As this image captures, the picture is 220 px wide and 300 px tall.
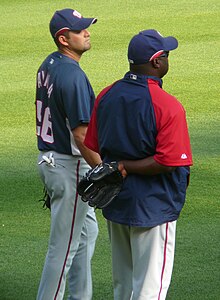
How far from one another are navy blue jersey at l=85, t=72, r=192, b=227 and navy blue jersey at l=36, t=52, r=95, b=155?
42cm

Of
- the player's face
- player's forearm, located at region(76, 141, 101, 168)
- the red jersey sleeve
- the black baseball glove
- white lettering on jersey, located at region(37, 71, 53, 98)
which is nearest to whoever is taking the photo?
the red jersey sleeve

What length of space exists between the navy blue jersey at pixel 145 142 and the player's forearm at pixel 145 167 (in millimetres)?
30

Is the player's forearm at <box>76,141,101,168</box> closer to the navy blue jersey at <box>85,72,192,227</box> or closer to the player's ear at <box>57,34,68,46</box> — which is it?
the navy blue jersey at <box>85,72,192,227</box>

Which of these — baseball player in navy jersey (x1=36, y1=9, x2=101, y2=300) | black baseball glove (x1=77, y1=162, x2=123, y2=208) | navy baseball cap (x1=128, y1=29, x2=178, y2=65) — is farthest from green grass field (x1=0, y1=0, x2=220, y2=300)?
navy baseball cap (x1=128, y1=29, x2=178, y2=65)

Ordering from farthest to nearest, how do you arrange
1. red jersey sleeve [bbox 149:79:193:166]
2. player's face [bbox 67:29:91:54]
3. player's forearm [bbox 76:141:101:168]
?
player's face [bbox 67:29:91:54], player's forearm [bbox 76:141:101:168], red jersey sleeve [bbox 149:79:193:166]

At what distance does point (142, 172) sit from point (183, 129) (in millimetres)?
306

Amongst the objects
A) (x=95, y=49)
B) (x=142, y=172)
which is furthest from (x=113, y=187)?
(x=95, y=49)

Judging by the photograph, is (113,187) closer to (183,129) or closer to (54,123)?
(183,129)

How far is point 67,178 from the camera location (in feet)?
18.3

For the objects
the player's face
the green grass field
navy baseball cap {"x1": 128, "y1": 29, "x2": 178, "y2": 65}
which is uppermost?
navy baseball cap {"x1": 128, "y1": 29, "x2": 178, "y2": 65}

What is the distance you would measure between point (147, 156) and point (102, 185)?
29 centimetres

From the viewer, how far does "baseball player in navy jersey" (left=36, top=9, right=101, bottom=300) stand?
18.0ft

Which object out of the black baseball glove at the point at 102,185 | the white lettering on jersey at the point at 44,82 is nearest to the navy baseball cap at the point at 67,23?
the white lettering on jersey at the point at 44,82

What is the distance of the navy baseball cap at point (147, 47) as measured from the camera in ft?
15.9
